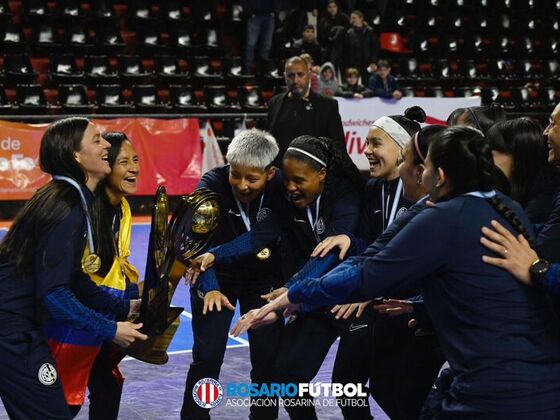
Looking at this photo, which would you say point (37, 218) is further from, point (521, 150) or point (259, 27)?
point (259, 27)

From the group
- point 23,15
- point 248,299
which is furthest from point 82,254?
point 23,15

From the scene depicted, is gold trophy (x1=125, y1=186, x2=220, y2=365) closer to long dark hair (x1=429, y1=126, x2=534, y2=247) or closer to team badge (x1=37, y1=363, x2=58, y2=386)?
team badge (x1=37, y1=363, x2=58, y2=386)

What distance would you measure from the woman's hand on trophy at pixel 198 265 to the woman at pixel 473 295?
1.70 metres

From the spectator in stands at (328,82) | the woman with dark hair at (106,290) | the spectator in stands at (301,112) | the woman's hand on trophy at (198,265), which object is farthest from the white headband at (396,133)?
the spectator in stands at (328,82)

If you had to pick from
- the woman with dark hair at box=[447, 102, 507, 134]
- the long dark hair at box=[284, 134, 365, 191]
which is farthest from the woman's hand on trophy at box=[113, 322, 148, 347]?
the woman with dark hair at box=[447, 102, 507, 134]

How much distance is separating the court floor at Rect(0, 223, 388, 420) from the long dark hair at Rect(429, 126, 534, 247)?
9.33ft

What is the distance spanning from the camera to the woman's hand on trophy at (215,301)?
15.7 ft

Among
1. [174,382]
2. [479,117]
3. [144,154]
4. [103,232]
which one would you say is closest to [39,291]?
[103,232]

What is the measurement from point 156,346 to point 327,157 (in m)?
1.32

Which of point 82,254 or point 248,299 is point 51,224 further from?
point 248,299

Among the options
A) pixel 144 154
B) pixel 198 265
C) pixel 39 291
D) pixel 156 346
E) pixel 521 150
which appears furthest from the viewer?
pixel 144 154

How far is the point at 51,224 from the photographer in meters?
3.69

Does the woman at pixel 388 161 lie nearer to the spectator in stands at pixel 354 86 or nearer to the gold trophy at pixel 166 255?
the gold trophy at pixel 166 255

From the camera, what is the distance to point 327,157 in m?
4.82
